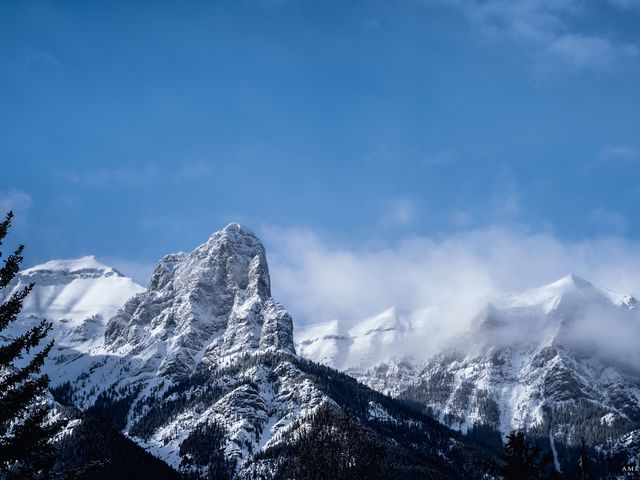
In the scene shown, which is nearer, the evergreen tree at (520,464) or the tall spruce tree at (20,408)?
the tall spruce tree at (20,408)

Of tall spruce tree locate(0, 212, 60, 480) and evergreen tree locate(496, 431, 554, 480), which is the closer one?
tall spruce tree locate(0, 212, 60, 480)

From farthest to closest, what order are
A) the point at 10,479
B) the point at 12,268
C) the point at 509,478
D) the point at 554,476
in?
the point at 509,478, the point at 554,476, the point at 12,268, the point at 10,479

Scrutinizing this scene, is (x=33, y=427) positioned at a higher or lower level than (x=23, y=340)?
lower

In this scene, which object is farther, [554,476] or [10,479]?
[554,476]

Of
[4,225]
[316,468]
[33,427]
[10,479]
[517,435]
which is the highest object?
[517,435]

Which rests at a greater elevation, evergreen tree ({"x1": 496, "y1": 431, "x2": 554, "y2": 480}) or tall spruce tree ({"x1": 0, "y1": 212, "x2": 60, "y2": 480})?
evergreen tree ({"x1": 496, "y1": 431, "x2": 554, "y2": 480})

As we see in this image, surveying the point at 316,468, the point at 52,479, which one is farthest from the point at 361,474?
the point at 52,479

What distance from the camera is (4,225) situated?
27.6 meters

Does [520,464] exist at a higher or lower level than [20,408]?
higher

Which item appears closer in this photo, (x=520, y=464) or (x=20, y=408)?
(x=20, y=408)

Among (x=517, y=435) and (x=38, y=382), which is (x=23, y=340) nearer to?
(x=38, y=382)

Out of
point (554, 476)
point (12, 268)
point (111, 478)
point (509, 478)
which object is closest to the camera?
point (12, 268)

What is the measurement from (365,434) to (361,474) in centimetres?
366

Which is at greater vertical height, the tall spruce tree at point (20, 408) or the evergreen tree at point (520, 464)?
the evergreen tree at point (520, 464)
